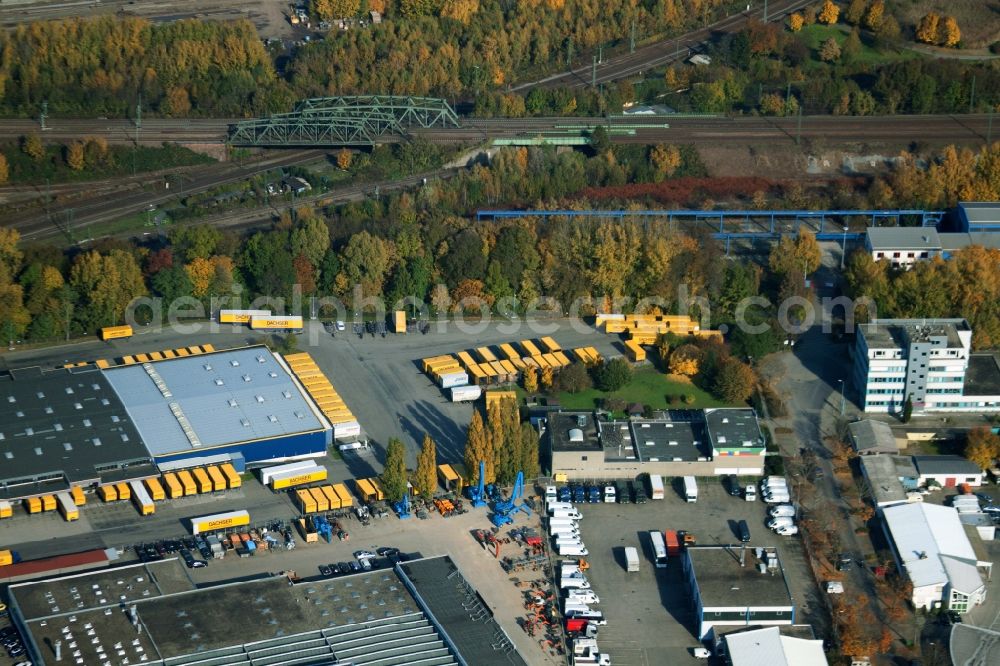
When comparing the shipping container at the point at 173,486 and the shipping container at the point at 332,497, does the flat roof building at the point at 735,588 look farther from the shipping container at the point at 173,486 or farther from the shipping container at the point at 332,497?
the shipping container at the point at 173,486

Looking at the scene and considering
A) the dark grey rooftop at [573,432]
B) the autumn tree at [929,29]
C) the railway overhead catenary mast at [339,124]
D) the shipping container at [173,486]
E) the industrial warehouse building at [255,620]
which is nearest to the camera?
the industrial warehouse building at [255,620]

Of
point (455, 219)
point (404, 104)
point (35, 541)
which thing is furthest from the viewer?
point (404, 104)

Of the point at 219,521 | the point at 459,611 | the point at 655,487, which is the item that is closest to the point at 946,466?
the point at 655,487

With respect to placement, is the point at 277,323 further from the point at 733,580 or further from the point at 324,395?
the point at 733,580

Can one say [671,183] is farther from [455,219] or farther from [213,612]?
[213,612]

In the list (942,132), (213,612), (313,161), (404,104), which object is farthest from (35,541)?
(942,132)

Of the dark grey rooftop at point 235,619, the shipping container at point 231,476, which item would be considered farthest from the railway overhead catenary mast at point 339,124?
the dark grey rooftop at point 235,619

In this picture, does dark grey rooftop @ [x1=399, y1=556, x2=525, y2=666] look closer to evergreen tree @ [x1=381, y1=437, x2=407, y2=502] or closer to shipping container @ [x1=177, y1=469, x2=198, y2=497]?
evergreen tree @ [x1=381, y1=437, x2=407, y2=502]
